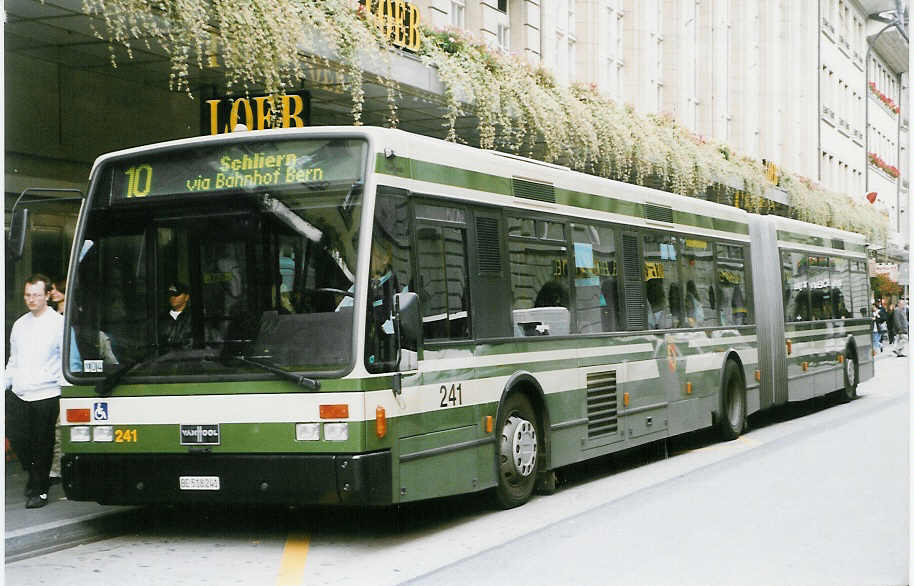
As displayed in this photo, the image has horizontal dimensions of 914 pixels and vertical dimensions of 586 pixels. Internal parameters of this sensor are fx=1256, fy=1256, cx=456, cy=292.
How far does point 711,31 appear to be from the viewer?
131ft

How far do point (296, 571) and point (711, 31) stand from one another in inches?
1377

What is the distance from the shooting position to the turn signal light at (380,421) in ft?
27.2

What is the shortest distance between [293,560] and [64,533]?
2025mm

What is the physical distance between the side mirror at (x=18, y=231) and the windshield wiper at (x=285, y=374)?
64.2 inches

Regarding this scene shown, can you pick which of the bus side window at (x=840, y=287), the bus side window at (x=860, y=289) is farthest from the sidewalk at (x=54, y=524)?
the bus side window at (x=860, y=289)

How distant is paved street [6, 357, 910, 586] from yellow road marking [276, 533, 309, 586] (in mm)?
14

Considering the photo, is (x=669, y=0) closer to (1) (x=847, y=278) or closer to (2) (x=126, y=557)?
(1) (x=847, y=278)

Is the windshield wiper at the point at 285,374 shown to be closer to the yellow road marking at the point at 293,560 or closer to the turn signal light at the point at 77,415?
the yellow road marking at the point at 293,560

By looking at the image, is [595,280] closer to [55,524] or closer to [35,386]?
[35,386]

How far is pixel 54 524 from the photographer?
924cm

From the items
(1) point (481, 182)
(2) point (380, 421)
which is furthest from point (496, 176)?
(2) point (380, 421)

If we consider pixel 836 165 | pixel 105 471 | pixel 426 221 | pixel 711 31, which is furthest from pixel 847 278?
pixel 836 165

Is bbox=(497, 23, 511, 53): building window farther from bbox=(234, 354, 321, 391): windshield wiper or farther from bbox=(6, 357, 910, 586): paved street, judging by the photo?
bbox=(234, 354, 321, 391): windshield wiper

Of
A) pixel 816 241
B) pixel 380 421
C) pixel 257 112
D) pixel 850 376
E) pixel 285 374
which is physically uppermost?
pixel 257 112
